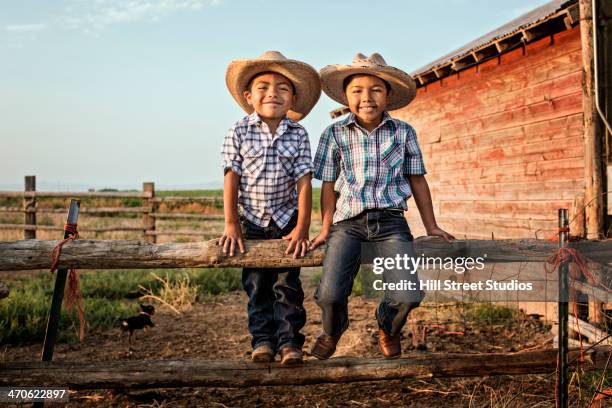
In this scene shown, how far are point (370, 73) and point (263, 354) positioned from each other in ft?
5.95

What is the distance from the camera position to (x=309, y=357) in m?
5.11

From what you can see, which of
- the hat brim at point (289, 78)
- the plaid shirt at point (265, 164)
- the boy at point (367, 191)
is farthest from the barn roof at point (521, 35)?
the plaid shirt at point (265, 164)

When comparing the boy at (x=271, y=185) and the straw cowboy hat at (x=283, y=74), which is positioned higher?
the straw cowboy hat at (x=283, y=74)

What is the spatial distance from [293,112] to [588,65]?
418 centimetres

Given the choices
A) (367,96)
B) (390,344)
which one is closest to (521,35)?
(367,96)

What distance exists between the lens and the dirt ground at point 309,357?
13.3ft

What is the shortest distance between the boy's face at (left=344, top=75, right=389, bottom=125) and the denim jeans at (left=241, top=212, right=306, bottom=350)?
2.48ft

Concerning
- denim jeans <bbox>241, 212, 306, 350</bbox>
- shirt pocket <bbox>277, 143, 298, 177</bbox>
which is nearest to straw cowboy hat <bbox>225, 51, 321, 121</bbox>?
shirt pocket <bbox>277, 143, 298, 177</bbox>

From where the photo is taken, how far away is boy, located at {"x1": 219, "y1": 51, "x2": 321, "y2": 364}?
3.10m

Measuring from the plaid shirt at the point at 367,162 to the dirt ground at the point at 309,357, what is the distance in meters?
0.72

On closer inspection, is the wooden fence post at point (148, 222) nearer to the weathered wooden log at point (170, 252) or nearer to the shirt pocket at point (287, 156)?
the weathered wooden log at point (170, 252)

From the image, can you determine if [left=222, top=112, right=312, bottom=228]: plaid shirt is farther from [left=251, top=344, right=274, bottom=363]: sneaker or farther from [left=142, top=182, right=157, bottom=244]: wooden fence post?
[left=142, top=182, right=157, bottom=244]: wooden fence post

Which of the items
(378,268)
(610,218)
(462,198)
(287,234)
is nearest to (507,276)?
(378,268)

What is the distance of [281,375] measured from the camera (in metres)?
3.15
